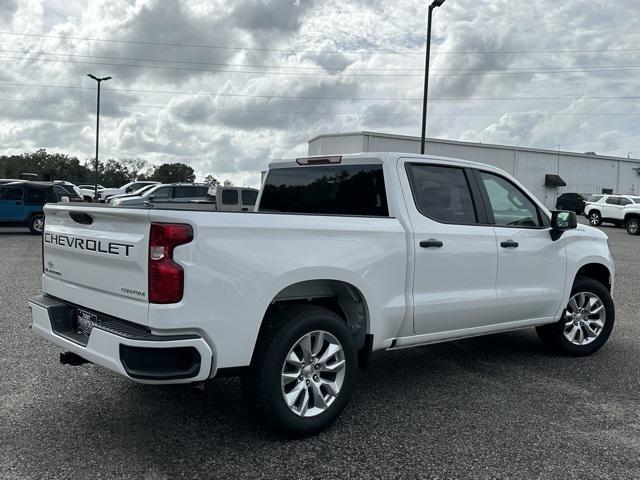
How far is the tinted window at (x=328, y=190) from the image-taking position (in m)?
4.55

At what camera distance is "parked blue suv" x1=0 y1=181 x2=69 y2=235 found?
18.3 metres

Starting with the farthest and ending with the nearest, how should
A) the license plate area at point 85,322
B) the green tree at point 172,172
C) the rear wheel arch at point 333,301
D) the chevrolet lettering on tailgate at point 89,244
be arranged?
the green tree at point 172,172 < the rear wheel arch at point 333,301 < the license plate area at point 85,322 < the chevrolet lettering on tailgate at point 89,244

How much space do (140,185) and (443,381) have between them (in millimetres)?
27994

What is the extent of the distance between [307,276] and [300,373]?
2.05ft

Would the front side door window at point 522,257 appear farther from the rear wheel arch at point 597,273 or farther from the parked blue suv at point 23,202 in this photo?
the parked blue suv at point 23,202

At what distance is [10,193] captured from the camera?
18250 millimetres

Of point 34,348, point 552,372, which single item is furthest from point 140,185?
point 552,372

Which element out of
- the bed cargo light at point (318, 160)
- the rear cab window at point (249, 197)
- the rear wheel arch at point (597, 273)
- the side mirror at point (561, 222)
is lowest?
the rear wheel arch at point (597, 273)

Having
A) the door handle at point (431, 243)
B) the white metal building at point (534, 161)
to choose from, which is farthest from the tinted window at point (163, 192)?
the white metal building at point (534, 161)

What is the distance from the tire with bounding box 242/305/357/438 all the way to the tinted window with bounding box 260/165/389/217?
1.09 m

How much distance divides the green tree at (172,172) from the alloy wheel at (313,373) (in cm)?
8636

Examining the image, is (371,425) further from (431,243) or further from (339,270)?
(431,243)

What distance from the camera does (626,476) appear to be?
3.37 m

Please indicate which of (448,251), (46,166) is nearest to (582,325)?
(448,251)
